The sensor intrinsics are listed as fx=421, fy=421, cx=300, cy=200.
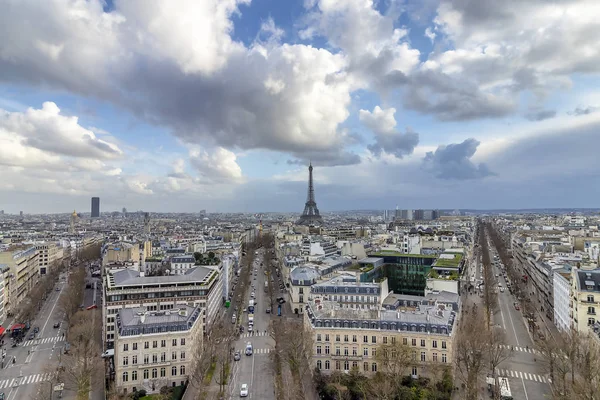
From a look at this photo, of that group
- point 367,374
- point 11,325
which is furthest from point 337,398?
point 11,325

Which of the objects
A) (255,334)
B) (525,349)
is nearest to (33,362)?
(255,334)

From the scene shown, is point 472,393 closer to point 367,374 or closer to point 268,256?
A: point 367,374

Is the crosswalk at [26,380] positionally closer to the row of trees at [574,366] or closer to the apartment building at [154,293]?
the apartment building at [154,293]

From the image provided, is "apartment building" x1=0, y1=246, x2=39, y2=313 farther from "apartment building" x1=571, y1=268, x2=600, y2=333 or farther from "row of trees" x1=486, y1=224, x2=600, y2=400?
"apartment building" x1=571, y1=268, x2=600, y2=333

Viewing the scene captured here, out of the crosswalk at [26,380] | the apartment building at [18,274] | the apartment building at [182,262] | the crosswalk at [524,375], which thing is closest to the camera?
the crosswalk at [26,380]

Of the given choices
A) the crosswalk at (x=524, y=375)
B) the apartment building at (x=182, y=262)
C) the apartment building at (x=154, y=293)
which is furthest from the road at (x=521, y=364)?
the apartment building at (x=182, y=262)
